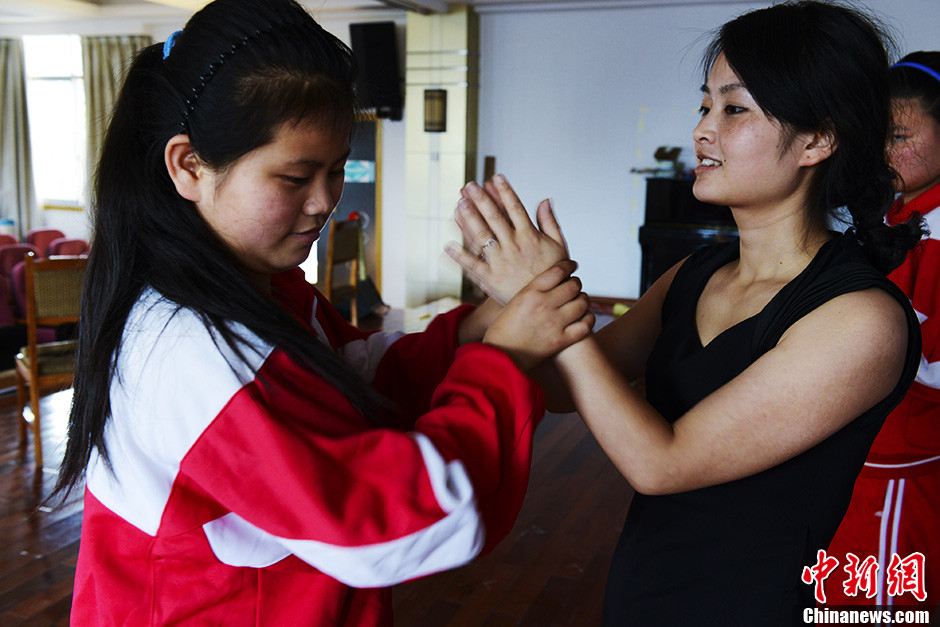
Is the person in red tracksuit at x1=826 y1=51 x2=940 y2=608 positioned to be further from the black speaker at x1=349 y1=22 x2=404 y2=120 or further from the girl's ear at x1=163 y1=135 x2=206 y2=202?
the black speaker at x1=349 y1=22 x2=404 y2=120

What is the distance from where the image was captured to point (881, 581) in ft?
5.29

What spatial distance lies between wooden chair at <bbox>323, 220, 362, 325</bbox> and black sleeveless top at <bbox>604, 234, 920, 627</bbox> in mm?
4769

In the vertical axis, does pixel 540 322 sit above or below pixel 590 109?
below

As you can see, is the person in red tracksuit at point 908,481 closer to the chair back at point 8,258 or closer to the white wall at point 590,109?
the white wall at point 590,109

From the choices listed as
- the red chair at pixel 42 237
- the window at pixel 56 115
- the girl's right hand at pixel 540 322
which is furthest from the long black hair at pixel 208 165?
the window at pixel 56 115

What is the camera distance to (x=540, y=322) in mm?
848

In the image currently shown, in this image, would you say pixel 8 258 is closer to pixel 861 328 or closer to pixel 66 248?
pixel 66 248

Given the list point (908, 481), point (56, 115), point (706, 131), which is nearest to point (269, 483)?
point (706, 131)

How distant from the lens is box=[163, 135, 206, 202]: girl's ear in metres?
0.79

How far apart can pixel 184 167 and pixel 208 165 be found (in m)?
0.03

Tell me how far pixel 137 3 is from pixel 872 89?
9.55 m

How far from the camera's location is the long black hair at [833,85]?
0.99 metres

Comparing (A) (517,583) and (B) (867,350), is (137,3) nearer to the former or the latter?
(A) (517,583)

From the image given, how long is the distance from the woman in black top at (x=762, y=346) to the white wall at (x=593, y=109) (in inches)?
259
